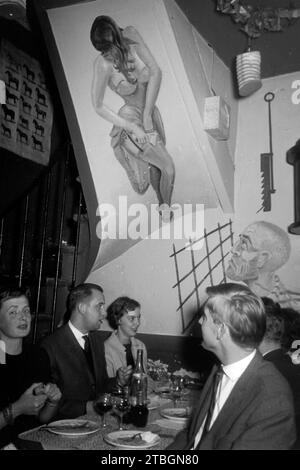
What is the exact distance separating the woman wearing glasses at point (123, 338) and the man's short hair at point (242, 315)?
198cm

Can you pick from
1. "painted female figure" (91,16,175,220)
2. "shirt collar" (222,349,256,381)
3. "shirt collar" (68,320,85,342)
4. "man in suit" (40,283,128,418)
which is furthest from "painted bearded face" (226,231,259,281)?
"shirt collar" (222,349,256,381)

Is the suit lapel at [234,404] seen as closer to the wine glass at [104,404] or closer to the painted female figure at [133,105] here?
the wine glass at [104,404]

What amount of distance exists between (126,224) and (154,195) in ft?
1.31

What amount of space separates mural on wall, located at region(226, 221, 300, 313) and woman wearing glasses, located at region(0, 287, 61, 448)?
207 centimetres

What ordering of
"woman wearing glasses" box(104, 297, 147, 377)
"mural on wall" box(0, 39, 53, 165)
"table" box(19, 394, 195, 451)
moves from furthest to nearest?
"mural on wall" box(0, 39, 53, 165), "woman wearing glasses" box(104, 297, 147, 377), "table" box(19, 394, 195, 451)

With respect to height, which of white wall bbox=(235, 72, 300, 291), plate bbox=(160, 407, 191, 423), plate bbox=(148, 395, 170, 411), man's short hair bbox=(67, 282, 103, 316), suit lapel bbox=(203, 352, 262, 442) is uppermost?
white wall bbox=(235, 72, 300, 291)

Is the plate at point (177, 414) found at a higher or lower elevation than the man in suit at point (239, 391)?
lower

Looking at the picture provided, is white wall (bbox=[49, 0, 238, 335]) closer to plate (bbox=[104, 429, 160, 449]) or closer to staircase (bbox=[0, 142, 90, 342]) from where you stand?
staircase (bbox=[0, 142, 90, 342])

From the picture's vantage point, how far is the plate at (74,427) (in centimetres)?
178

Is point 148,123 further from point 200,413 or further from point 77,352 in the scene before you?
point 200,413

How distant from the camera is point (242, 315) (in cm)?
157

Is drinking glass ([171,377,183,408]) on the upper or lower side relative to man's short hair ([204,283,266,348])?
lower

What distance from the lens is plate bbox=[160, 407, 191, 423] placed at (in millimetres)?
2146

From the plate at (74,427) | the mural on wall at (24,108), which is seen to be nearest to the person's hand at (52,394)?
the plate at (74,427)
